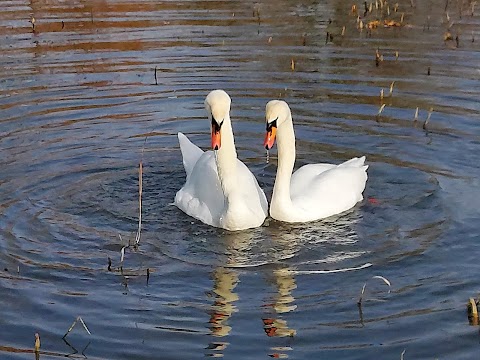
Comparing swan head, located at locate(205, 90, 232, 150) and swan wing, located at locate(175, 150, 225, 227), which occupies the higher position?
swan head, located at locate(205, 90, 232, 150)

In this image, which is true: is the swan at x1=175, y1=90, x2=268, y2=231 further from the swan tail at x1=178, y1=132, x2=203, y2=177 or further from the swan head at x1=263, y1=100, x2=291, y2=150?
the swan tail at x1=178, y1=132, x2=203, y2=177

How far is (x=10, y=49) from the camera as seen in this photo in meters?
17.3

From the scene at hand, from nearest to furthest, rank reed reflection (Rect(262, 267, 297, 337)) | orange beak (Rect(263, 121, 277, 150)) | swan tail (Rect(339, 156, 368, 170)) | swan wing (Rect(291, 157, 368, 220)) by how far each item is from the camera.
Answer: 1. reed reflection (Rect(262, 267, 297, 337))
2. orange beak (Rect(263, 121, 277, 150))
3. swan wing (Rect(291, 157, 368, 220))
4. swan tail (Rect(339, 156, 368, 170))

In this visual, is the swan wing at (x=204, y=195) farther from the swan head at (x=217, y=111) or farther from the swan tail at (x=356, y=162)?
the swan tail at (x=356, y=162)

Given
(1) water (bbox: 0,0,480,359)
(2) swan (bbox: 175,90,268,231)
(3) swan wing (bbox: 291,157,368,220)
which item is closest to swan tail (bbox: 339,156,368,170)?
(3) swan wing (bbox: 291,157,368,220)

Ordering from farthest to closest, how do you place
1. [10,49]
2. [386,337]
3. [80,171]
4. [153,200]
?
[10,49], [80,171], [153,200], [386,337]

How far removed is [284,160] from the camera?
9.98 metres

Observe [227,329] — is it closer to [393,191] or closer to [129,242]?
[129,242]

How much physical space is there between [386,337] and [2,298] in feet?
9.81

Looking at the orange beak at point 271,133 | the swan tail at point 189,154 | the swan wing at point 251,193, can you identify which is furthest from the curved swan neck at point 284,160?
the swan tail at point 189,154

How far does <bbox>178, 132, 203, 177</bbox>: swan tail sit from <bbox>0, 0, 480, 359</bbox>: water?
31 cm

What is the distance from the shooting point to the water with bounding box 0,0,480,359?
731cm

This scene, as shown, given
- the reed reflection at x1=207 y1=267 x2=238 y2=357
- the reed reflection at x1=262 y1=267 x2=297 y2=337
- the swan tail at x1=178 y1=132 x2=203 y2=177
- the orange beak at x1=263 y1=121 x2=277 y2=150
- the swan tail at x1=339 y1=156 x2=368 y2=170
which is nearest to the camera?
the reed reflection at x1=207 y1=267 x2=238 y2=357

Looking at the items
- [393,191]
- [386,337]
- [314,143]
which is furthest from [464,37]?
[386,337]
